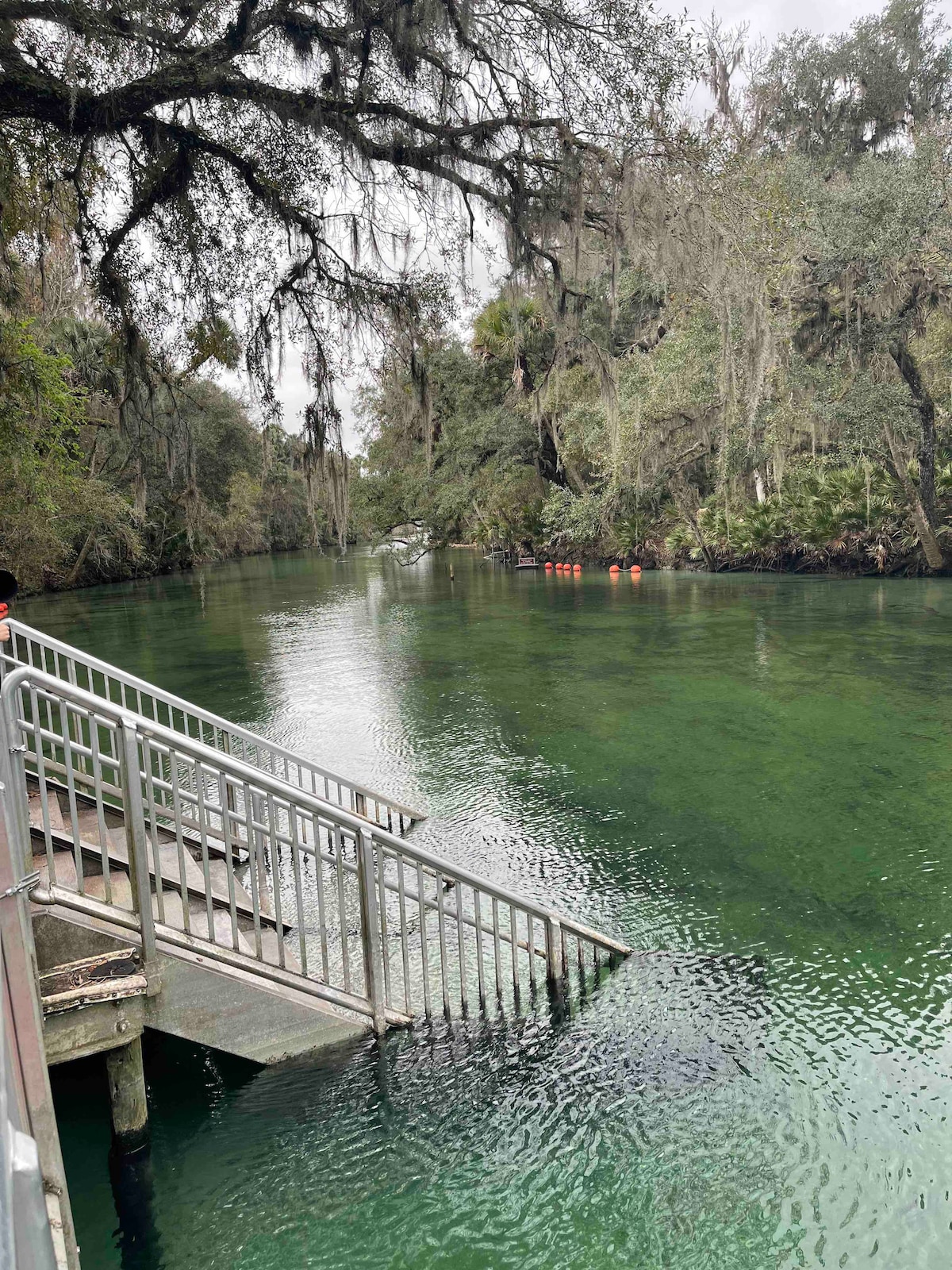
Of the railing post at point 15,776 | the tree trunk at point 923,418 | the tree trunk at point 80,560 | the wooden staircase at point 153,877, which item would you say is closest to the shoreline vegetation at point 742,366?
the tree trunk at point 923,418

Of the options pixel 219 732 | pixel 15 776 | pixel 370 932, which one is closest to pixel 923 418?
pixel 219 732

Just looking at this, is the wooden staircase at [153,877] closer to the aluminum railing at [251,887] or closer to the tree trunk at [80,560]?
the aluminum railing at [251,887]

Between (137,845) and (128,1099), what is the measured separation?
123cm

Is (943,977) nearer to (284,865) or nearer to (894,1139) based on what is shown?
(894,1139)

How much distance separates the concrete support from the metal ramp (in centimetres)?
37

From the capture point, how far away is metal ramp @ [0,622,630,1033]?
3.46 metres

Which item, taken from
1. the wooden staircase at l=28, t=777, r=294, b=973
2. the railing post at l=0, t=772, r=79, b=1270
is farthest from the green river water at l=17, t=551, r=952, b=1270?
the railing post at l=0, t=772, r=79, b=1270

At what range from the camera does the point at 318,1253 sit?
3.29 metres

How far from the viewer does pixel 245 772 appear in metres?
3.75

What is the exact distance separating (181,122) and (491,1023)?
714cm

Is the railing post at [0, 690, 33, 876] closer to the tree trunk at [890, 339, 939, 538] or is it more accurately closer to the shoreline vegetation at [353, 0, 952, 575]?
the shoreline vegetation at [353, 0, 952, 575]

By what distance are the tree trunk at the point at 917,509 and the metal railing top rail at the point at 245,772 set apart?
2091 cm

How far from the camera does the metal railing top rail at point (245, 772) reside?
127 inches

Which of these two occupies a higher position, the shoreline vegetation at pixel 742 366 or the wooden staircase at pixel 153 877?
the shoreline vegetation at pixel 742 366
